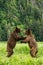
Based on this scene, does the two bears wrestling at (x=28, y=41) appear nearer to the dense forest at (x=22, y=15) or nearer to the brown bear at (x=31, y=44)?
the brown bear at (x=31, y=44)

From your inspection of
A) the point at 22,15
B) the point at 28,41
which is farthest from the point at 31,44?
the point at 22,15

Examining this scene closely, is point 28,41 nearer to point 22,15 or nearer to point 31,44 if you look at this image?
point 31,44

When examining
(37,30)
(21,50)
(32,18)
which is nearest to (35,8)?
(32,18)

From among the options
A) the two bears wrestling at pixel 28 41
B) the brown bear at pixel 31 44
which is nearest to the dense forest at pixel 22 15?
the two bears wrestling at pixel 28 41

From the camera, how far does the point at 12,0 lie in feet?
168

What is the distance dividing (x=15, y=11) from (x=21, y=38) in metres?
41.1

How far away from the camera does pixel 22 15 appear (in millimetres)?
50500

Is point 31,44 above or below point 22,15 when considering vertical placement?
above

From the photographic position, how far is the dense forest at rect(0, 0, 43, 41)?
4554 cm

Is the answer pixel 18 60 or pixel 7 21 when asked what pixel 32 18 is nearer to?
pixel 7 21

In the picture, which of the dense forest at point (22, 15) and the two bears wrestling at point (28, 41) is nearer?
the two bears wrestling at point (28, 41)

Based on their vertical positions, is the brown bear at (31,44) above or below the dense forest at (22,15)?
above

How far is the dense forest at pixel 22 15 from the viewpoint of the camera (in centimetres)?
4554

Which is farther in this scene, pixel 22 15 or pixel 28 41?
pixel 22 15
